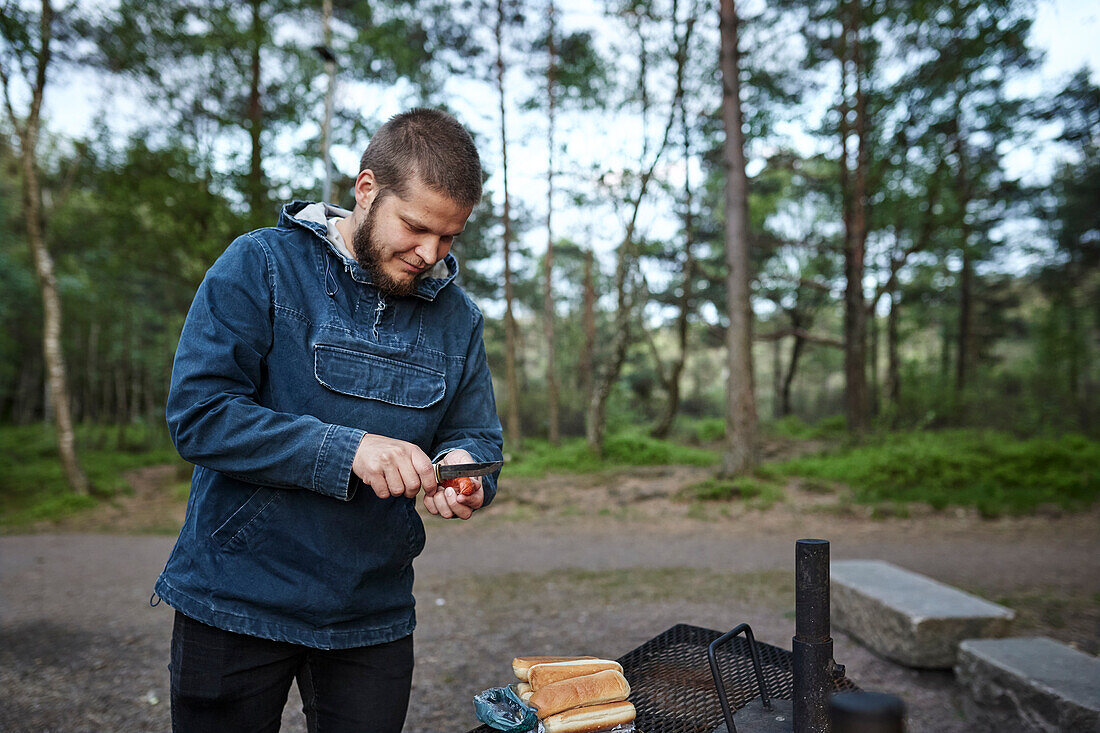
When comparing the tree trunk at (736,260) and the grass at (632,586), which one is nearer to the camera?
the grass at (632,586)

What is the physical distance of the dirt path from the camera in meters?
4.09

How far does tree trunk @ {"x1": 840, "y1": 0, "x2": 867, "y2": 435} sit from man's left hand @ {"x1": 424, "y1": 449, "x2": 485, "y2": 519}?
15169 millimetres

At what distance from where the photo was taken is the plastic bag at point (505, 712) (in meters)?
1.60

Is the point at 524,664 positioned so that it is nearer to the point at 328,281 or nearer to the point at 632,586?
the point at 328,281

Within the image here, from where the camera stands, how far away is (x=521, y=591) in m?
6.27

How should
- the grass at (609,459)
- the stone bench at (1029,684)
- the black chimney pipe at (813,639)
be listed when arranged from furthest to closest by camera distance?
the grass at (609,459)
the stone bench at (1029,684)
the black chimney pipe at (813,639)

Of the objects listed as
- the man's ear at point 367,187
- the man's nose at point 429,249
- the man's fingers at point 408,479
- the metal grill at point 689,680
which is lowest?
the metal grill at point 689,680

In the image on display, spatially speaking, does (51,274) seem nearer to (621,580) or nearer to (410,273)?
(621,580)

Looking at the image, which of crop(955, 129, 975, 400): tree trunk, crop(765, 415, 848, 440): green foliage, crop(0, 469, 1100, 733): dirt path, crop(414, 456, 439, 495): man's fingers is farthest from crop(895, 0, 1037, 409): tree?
crop(414, 456, 439, 495): man's fingers

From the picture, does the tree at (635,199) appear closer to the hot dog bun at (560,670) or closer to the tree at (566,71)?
the tree at (566,71)

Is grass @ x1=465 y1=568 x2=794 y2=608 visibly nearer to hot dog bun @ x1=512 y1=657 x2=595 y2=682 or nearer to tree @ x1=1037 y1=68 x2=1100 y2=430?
hot dog bun @ x1=512 y1=657 x2=595 y2=682

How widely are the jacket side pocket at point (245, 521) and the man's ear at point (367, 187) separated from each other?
0.75 m

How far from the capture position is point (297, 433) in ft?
4.74

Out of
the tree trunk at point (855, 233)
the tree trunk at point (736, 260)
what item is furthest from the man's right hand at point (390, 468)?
the tree trunk at point (855, 233)
